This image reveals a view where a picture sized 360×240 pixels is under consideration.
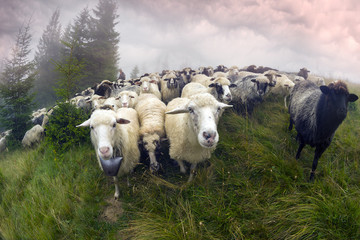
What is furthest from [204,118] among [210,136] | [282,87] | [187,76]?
[187,76]

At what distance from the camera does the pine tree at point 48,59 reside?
24.3m

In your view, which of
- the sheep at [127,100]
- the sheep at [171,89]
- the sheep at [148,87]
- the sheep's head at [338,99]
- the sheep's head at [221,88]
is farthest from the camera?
the sheep at [171,89]

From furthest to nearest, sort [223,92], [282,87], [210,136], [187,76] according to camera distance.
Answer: [187,76], [282,87], [223,92], [210,136]

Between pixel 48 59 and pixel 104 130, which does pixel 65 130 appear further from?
pixel 48 59

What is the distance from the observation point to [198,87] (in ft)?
21.5

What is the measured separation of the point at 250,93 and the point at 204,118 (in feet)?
14.3

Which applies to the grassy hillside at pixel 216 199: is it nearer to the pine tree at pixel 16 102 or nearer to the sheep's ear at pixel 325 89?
the sheep's ear at pixel 325 89

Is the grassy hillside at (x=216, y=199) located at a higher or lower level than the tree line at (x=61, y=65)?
lower

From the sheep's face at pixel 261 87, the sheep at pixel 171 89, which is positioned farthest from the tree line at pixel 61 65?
the sheep's face at pixel 261 87

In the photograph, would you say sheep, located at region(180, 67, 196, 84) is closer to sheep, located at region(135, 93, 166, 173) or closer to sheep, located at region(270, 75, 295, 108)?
sheep, located at region(270, 75, 295, 108)

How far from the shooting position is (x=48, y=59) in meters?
25.6

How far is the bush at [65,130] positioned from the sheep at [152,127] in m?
1.92

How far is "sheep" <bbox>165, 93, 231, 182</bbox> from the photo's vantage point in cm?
254

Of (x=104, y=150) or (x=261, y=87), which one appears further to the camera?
(x=261, y=87)
